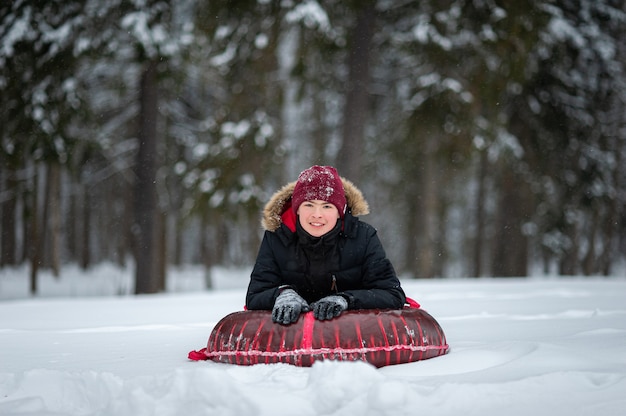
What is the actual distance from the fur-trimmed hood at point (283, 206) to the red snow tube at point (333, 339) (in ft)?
2.31

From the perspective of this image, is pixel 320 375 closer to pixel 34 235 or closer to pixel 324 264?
pixel 324 264

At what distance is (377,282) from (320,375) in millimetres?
1254

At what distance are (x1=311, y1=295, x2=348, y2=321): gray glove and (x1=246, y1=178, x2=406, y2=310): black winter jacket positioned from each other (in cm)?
34

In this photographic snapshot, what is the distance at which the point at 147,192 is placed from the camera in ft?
31.8

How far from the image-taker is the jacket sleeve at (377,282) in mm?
3362

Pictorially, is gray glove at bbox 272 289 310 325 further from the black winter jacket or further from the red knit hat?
the red knit hat

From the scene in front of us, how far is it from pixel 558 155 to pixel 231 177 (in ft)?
25.4

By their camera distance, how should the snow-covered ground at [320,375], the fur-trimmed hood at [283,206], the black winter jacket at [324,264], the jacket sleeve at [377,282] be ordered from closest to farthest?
the snow-covered ground at [320,375]
the jacket sleeve at [377,282]
the black winter jacket at [324,264]
the fur-trimmed hood at [283,206]

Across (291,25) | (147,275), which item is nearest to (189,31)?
(291,25)

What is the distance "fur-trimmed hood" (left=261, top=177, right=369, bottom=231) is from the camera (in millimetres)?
3676

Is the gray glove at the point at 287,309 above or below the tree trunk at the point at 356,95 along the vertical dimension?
below

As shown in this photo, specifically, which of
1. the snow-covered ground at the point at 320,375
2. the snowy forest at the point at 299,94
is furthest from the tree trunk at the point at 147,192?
the snow-covered ground at the point at 320,375

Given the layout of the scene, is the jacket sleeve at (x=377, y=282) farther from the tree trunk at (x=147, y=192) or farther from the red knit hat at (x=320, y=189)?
the tree trunk at (x=147, y=192)

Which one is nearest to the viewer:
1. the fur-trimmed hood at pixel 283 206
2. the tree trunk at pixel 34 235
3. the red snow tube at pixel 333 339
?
the red snow tube at pixel 333 339
